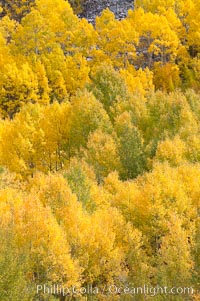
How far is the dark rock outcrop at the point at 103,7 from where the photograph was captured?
12025cm

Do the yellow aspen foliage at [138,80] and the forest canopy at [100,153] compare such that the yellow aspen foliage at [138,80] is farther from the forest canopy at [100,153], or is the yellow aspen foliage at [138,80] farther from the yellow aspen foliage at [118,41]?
the yellow aspen foliage at [118,41]

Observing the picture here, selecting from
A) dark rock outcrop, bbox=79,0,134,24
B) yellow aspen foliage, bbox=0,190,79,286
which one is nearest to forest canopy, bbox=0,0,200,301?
yellow aspen foliage, bbox=0,190,79,286

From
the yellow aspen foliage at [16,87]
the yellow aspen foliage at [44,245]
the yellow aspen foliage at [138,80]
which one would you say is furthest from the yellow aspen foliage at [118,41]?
the yellow aspen foliage at [44,245]

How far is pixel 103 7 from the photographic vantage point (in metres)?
125

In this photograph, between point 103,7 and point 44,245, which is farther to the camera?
point 103,7

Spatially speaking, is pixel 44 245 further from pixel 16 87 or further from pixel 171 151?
pixel 16 87

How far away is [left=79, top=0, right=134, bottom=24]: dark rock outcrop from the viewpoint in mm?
120250

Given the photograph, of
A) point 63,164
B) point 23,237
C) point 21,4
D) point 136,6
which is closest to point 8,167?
point 63,164

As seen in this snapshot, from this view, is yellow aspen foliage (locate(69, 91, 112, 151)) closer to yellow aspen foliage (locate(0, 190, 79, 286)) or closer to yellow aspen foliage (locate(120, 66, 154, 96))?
yellow aspen foliage (locate(120, 66, 154, 96))

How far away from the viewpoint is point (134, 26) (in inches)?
3629

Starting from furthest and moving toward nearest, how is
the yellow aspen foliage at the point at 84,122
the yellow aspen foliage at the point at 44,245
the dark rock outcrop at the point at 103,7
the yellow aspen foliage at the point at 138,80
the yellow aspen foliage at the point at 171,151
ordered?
the dark rock outcrop at the point at 103,7, the yellow aspen foliage at the point at 138,80, the yellow aspen foliage at the point at 84,122, the yellow aspen foliage at the point at 171,151, the yellow aspen foliage at the point at 44,245

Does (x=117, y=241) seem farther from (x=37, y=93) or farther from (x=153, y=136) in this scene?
(x=37, y=93)

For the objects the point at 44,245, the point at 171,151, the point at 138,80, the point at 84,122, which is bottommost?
the point at 44,245

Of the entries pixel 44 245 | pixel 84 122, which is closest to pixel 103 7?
pixel 84 122
